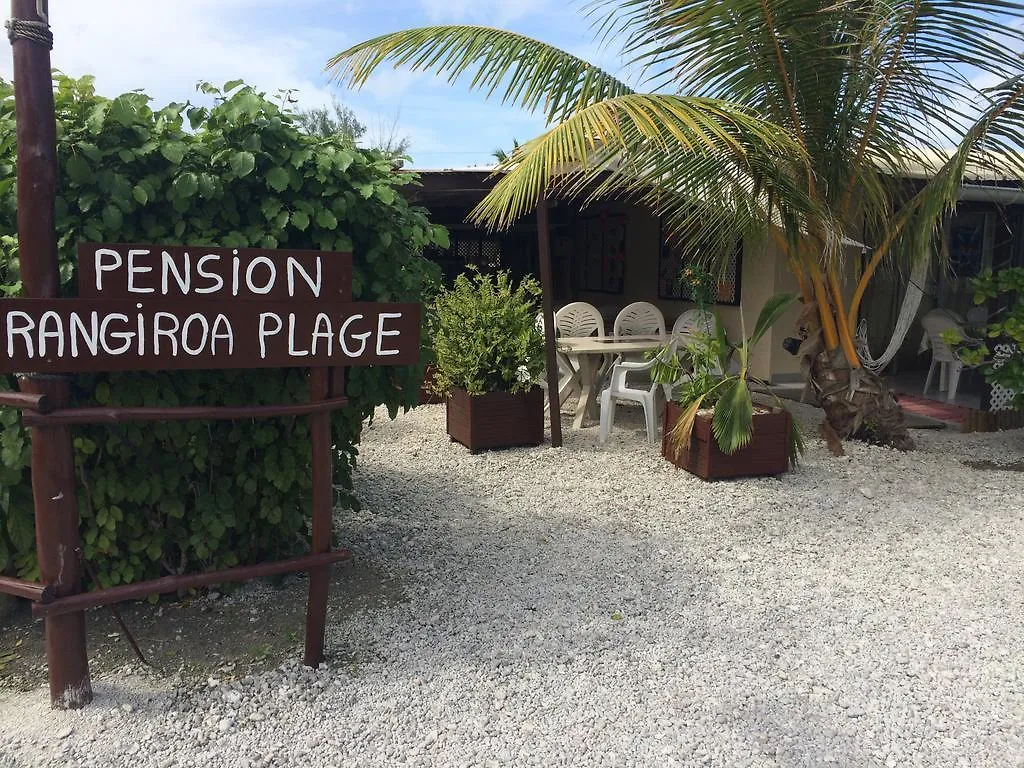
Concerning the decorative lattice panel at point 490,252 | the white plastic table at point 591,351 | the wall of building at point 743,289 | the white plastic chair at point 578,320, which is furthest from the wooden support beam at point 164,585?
the decorative lattice panel at point 490,252

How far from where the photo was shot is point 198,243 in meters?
2.67

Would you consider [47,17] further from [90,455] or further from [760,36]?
[760,36]

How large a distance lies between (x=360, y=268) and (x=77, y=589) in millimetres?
1430

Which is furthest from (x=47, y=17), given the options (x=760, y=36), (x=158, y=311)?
(x=760, y=36)

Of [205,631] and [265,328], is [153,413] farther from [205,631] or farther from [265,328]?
[205,631]

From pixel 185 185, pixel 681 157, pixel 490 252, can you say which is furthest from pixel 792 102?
pixel 490 252

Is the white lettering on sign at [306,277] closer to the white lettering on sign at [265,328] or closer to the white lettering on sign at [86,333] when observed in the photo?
the white lettering on sign at [265,328]

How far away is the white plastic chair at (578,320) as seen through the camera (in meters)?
6.75

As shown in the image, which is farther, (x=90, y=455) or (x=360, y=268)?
(x=360, y=268)

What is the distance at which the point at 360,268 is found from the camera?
2.99m

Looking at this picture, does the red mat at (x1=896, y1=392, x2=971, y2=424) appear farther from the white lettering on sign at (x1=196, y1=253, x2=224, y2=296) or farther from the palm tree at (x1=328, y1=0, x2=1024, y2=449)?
the white lettering on sign at (x1=196, y1=253, x2=224, y2=296)

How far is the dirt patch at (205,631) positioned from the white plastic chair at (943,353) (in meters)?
6.17

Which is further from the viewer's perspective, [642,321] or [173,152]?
[642,321]

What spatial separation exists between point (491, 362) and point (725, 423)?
1646 mm
